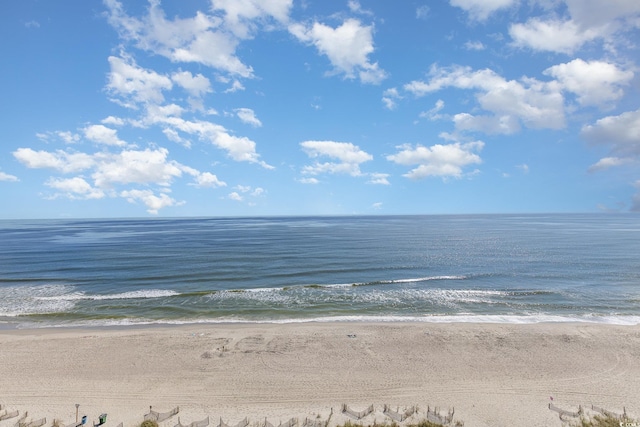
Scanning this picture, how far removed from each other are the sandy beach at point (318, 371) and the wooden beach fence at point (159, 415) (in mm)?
337

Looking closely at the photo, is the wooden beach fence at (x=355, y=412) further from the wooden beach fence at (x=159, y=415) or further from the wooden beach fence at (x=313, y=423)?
the wooden beach fence at (x=159, y=415)

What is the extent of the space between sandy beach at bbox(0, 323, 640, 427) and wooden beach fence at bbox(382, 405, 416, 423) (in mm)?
313

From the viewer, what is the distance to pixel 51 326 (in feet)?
103

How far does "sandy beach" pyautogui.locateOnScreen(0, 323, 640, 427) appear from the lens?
1770 cm

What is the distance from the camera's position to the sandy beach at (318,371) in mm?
17703

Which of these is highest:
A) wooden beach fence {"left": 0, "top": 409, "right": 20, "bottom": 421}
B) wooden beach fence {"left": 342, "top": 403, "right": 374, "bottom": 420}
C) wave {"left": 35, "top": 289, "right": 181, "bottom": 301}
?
wave {"left": 35, "top": 289, "right": 181, "bottom": 301}

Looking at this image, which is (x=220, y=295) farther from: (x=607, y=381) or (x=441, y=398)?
(x=607, y=381)

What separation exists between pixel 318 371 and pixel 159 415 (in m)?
9.65

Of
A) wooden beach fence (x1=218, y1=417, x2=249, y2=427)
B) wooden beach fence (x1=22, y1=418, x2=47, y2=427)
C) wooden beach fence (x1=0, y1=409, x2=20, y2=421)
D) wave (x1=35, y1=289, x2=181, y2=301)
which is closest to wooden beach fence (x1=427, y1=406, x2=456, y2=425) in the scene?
wooden beach fence (x1=218, y1=417, x2=249, y2=427)

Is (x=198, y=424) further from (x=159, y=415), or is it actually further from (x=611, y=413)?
(x=611, y=413)

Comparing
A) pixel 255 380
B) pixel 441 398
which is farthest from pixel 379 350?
pixel 255 380

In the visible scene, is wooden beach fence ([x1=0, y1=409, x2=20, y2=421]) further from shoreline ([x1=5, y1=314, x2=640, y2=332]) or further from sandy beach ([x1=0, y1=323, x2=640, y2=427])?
shoreline ([x1=5, y1=314, x2=640, y2=332])

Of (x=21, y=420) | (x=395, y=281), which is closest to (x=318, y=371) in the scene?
(x=21, y=420)

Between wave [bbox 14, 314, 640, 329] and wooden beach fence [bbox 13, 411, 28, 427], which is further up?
wooden beach fence [bbox 13, 411, 28, 427]
